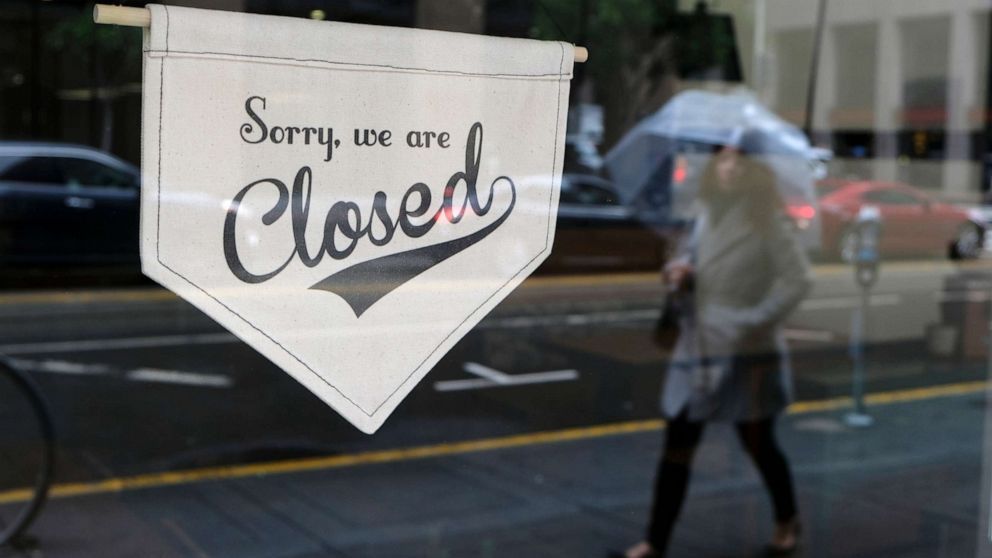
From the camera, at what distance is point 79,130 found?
18.4 feet

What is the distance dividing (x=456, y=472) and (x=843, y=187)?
13.7ft

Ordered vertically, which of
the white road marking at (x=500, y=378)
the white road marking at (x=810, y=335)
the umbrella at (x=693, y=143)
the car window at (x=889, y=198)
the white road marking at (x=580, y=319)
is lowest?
the white road marking at (x=810, y=335)

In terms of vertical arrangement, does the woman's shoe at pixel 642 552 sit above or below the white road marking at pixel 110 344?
below

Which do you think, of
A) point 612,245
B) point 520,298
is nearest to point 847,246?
point 612,245

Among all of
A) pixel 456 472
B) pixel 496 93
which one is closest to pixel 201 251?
pixel 496 93

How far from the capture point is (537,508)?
428cm

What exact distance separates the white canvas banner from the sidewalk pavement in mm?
2435

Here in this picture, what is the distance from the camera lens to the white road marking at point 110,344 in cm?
666

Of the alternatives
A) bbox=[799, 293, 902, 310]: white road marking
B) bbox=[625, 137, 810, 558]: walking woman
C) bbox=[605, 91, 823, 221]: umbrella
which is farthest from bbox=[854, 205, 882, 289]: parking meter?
bbox=[625, 137, 810, 558]: walking woman

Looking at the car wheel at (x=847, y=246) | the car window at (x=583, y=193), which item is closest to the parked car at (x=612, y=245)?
the car window at (x=583, y=193)

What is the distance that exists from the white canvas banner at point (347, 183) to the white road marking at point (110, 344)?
515 cm

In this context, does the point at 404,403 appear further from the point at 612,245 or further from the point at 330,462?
the point at 612,245

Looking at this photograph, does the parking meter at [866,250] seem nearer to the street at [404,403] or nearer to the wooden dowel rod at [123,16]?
the street at [404,403]

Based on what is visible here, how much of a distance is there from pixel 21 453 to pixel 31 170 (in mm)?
2360
